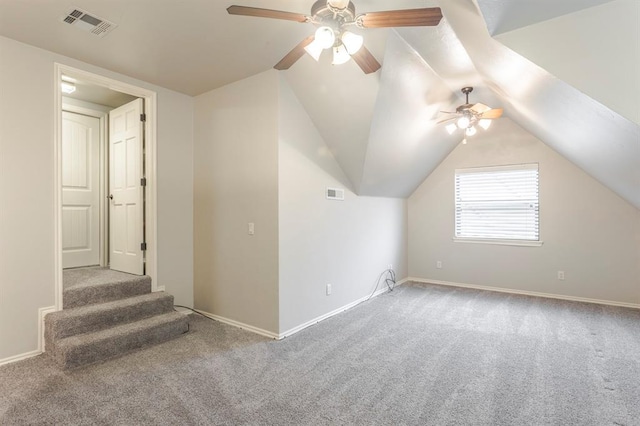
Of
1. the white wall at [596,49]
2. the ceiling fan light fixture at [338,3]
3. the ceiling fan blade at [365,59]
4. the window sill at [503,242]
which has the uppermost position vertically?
the ceiling fan light fixture at [338,3]

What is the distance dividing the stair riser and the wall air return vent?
208 centimetres

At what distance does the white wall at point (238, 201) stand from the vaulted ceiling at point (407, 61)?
0.30 meters

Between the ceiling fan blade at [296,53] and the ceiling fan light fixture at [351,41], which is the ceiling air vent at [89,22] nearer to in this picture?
the ceiling fan blade at [296,53]

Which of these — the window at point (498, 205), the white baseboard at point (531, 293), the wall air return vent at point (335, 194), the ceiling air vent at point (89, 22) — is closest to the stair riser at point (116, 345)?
the wall air return vent at point (335, 194)

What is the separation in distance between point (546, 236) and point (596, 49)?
12.5 ft

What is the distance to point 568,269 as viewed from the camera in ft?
15.0

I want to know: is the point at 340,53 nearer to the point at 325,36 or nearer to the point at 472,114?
the point at 325,36

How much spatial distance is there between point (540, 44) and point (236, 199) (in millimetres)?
2888

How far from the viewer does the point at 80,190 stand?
4.25m

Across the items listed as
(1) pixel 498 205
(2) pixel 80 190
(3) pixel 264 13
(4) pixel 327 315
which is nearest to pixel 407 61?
(3) pixel 264 13

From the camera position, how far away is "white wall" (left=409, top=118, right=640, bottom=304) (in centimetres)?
427

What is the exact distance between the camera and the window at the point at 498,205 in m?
4.88

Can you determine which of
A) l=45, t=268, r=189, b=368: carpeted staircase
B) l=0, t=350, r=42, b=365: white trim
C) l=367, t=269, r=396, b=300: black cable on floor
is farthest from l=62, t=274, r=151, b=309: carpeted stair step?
l=367, t=269, r=396, b=300: black cable on floor

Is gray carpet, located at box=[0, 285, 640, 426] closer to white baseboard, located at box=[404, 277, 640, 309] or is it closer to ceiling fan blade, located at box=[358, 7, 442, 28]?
white baseboard, located at box=[404, 277, 640, 309]
